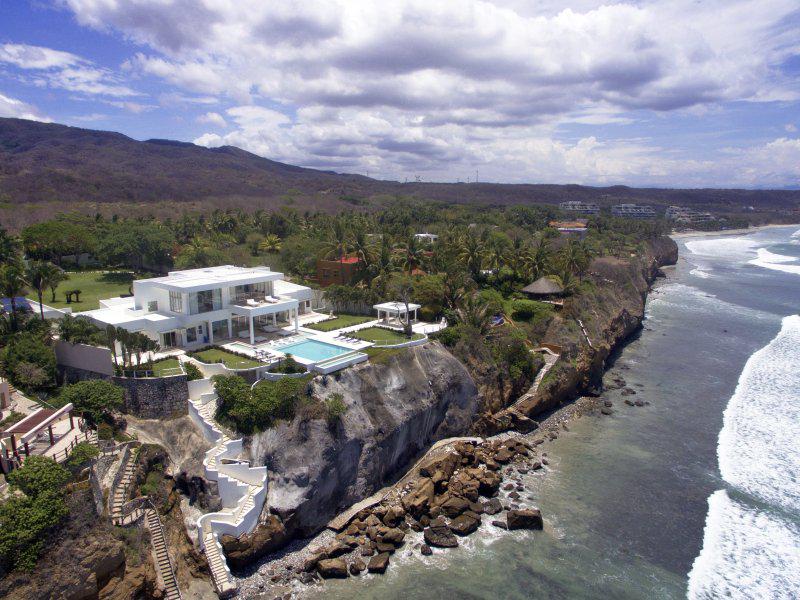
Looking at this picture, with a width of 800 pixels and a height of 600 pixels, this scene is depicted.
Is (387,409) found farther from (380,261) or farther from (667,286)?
(667,286)

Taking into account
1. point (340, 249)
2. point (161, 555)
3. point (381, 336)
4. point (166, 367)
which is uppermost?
point (340, 249)

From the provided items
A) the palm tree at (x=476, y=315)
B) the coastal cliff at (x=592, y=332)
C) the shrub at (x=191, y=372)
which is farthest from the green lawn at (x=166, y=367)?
the palm tree at (x=476, y=315)

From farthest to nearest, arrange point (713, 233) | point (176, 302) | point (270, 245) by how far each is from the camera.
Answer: point (713, 233) < point (270, 245) < point (176, 302)

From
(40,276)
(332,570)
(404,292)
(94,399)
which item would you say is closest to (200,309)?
(94,399)

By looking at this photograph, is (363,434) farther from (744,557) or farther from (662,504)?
(744,557)

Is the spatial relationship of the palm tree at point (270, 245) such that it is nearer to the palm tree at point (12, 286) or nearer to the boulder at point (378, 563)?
the palm tree at point (12, 286)

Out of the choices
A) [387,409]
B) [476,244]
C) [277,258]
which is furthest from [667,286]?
[387,409]

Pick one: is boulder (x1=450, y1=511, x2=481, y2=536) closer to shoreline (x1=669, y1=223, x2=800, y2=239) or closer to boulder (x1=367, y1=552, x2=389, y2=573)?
boulder (x1=367, y1=552, x2=389, y2=573)
